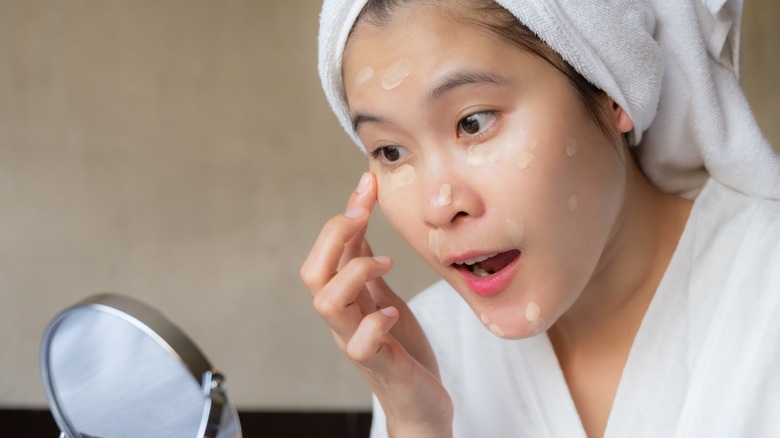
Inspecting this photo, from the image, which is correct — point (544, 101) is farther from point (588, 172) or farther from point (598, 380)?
point (598, 380)

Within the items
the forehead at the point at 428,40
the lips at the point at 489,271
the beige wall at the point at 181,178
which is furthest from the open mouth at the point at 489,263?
the beige wall at the point at 181,178

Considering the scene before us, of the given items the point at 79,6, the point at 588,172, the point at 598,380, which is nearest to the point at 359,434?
the point at 79,6

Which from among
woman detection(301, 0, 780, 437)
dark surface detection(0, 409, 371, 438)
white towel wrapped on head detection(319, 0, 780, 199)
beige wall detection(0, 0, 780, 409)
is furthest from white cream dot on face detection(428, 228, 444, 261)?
dark surface detection(0, 409, 371, 438)

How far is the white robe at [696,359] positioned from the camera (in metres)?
0.92

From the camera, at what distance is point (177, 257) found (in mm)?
2791

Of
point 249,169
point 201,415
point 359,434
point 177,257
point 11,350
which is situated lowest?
point 359,434

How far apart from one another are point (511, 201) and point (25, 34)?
2317 mm

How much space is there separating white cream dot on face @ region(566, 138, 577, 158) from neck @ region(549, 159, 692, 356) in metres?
0.16

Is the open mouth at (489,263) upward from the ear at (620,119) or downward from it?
downward

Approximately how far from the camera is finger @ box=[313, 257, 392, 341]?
0.93 metres

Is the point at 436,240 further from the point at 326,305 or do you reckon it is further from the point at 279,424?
the point at 279,424

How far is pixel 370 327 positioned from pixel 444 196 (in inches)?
6.3

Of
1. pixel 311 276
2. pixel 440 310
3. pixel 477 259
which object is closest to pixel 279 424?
pixel 440 310

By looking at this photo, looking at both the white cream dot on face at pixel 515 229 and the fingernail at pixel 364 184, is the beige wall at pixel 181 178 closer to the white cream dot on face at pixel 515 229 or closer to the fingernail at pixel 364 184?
the fingernail at pixel 364 184
